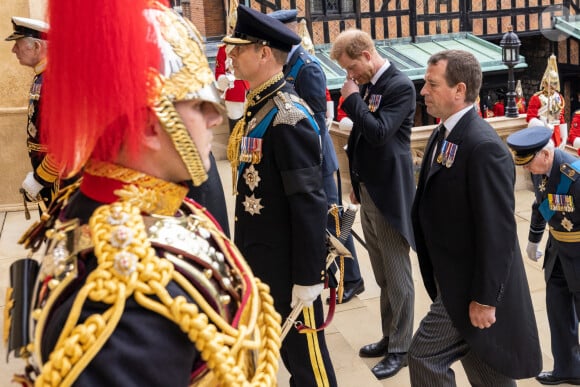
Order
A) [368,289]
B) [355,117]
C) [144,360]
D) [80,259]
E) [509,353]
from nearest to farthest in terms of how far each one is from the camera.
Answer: [144,360]
[80,259]
[509,353]
[355,117]
[368,289]

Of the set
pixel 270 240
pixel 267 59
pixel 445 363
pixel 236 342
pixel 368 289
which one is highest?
pixel 267 59

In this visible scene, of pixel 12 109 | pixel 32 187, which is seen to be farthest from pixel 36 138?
pixel 12 109

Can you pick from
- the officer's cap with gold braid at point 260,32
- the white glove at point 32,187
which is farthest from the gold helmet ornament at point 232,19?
the white glove at point 32,187

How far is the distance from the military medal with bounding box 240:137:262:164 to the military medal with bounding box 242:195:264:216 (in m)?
0.18

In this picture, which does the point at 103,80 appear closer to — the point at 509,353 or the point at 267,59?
the point at 267,59

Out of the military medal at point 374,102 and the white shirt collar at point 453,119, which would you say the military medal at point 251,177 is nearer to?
the white shirt collar at point 453,119

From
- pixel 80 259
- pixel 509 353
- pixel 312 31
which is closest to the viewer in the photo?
pixel 80 259

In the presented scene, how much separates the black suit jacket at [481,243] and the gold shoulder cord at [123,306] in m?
1.85

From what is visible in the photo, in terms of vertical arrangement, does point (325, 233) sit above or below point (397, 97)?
below

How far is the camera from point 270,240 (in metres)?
3.48

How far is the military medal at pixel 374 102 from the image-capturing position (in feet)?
15.0

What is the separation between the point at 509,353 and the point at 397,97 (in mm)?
1773

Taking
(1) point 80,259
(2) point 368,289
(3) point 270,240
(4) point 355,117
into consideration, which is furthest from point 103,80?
(2) point 368,289

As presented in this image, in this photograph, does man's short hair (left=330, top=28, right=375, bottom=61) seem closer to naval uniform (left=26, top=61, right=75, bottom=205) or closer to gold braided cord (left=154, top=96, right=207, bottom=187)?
naval uniform (left=26, top=61, right=75, bottom=205)
